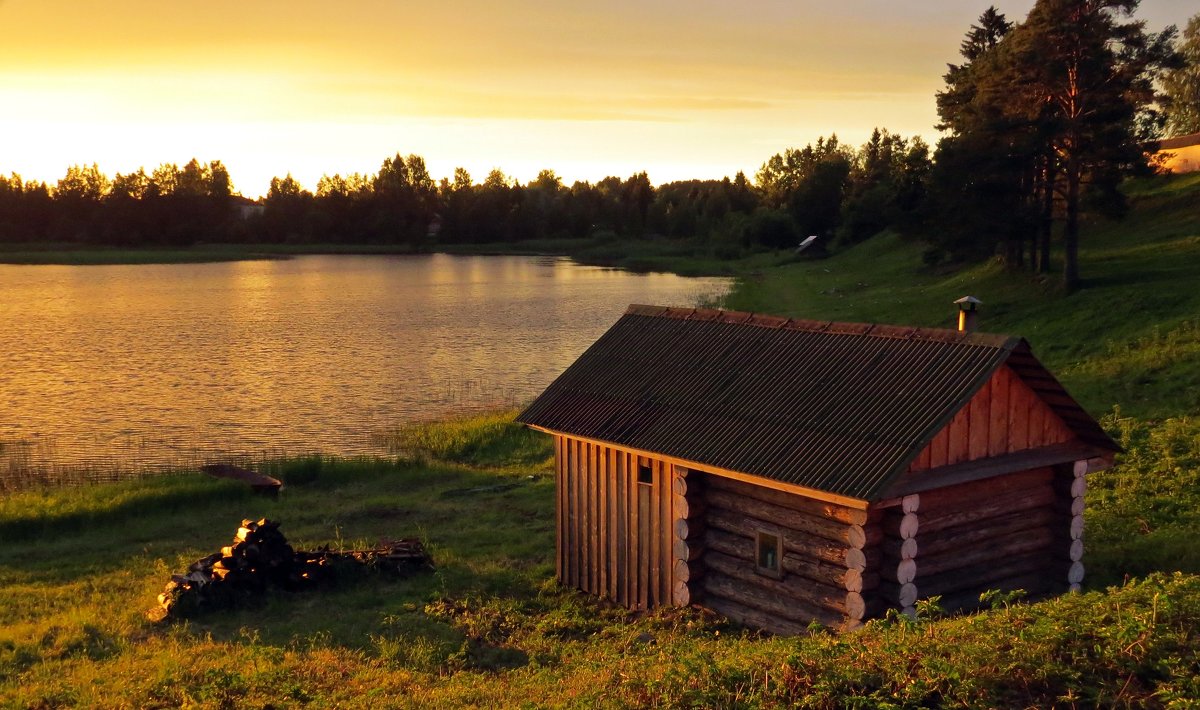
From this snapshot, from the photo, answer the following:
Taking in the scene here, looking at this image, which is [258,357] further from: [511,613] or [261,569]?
[511,613]

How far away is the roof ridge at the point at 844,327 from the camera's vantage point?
13414mm

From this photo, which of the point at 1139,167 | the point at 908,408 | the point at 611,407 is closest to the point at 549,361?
the point at 1139,167

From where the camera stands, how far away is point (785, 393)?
47.8ft

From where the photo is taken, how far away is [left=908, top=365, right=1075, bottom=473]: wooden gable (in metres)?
13.1

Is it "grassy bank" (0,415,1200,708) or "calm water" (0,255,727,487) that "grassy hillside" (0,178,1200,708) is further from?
"calm water" (0,255,727,487)

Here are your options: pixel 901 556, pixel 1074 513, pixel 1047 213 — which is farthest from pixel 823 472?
pixel 1047 213

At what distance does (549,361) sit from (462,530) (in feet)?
81.0

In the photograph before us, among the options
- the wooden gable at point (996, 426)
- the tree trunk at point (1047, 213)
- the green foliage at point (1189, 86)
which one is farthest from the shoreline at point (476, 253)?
the wooden gable at point (996, 426)

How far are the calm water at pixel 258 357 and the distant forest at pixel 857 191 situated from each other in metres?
20.1

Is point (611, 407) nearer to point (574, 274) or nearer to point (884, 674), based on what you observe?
point (884, 674)

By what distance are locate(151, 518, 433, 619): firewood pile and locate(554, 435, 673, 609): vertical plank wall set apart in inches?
119

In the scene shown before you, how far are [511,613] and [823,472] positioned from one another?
18.7ft

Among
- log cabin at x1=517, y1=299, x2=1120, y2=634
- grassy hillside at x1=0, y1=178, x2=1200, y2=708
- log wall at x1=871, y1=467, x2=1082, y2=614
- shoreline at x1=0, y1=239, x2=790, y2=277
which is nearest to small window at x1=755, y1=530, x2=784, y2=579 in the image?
log cabin at x1=517, y1=299, x2=1120, y2=634

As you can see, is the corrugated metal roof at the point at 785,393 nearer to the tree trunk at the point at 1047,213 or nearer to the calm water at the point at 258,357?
the calm water at the point at 258,357
